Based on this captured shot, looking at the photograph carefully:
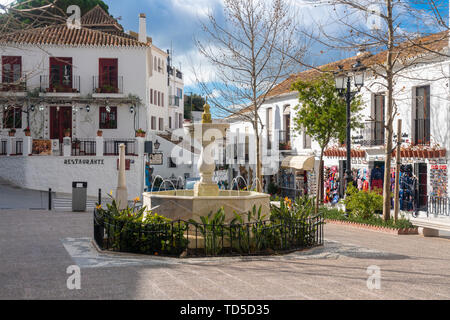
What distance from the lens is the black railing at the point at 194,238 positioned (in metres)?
9.44

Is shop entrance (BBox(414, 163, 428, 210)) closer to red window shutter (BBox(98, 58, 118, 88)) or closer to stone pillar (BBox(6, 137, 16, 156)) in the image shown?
red window shutter (BBox(98, 58, 118, 88))

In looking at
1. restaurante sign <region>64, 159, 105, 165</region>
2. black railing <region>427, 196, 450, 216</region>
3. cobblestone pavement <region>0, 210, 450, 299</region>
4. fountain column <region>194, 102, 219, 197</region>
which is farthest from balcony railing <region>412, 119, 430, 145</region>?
restaurante sign <region>64, 159, 105, 165</region>

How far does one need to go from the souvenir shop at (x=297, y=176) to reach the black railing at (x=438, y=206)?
329 inches

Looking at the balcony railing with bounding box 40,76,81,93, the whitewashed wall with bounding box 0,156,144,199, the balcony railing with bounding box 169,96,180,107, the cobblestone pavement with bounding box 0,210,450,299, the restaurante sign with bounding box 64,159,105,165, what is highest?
the balcony railing with bounding box 169,96,180,107

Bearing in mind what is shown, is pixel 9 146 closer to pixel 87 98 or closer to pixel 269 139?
pixel 87 98

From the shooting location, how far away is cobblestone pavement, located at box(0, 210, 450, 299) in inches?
255

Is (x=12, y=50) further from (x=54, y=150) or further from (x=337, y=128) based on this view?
(x=337, y=128)

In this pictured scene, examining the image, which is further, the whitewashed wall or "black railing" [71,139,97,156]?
"black railing" [71,139,97,156]

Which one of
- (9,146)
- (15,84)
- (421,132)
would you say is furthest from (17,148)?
(421,132)

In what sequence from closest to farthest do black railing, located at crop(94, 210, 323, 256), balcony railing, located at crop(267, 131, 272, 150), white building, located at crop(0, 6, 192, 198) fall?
black railing, located at crop(94, 210, 323, 256), white building, located at crop(0, 6, 192, 198), balcony railing, located at crop(267, 131, 272, 150)

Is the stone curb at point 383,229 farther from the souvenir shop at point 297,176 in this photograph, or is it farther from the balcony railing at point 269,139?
the balcony railing at point 269,139

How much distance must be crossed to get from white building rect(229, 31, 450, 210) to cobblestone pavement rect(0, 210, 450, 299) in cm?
677

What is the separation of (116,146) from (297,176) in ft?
34.9
